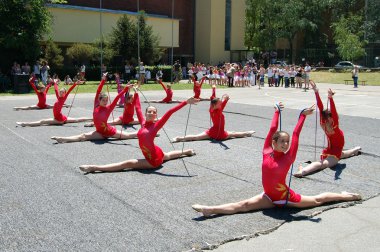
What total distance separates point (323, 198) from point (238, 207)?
128 cm

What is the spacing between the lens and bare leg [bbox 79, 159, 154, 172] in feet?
25.3

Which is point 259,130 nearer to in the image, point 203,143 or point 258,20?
point 203,143

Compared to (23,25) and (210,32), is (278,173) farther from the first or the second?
(210,32)

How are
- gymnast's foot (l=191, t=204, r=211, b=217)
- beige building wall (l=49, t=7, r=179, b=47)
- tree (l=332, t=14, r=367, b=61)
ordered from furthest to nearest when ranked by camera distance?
tree (l=332, t=14, r=367, b=61) < beige building wall (l=49, t=7, r=179, b=47) < gymnast's foot (l=191, t=204, r=211, b=217)

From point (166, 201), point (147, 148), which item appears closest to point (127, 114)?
point (147, 148)

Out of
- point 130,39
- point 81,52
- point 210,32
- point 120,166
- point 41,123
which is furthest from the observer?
point 210,32

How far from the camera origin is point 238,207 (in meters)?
5.72

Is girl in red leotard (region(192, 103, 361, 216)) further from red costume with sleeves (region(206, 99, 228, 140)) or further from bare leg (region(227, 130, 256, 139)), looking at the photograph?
bare leg (region(227, 130, 256, 139))

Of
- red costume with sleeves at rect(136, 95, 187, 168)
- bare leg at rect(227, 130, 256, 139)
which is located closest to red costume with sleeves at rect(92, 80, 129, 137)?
red costume with sleeves at rect(136, 95, 187, 168)

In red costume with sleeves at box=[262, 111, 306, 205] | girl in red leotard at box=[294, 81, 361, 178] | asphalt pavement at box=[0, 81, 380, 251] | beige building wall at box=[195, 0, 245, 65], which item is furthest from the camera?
beige building wall at box=[195, 0, 245, 65]

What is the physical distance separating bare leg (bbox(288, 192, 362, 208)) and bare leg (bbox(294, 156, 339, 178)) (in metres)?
1.32

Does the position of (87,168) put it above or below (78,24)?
below

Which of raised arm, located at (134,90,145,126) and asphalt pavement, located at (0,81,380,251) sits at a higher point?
raised arm, located at (134,90,145,126)

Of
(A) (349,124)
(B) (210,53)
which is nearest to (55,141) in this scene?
(A) (349,124)
